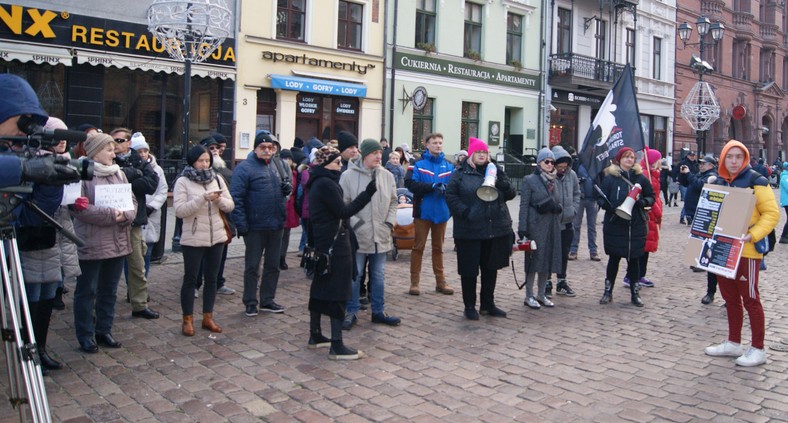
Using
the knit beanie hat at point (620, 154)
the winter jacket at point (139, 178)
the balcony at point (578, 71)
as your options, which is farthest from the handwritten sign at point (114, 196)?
the balcony at point (578, 71)

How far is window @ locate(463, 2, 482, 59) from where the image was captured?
24922 millimetres

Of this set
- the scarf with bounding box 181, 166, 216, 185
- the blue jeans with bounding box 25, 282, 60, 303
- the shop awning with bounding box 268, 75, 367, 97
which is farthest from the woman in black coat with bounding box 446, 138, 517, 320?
the shop awning with bounding box 268, 75, 367, 97

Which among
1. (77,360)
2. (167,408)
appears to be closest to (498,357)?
(167,408)

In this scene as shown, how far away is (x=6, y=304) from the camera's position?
148 inches

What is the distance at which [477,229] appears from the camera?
7238 mm

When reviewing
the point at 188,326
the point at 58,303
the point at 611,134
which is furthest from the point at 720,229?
the point at 58,303

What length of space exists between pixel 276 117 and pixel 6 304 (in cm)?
1653

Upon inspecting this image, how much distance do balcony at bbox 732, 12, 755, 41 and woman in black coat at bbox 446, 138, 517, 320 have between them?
120 ft

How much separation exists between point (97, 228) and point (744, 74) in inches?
1626

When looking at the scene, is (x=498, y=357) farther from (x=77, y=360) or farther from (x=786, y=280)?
(x=786, y=280)

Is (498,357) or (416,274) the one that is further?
(416,274)

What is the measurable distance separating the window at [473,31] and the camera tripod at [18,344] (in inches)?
884

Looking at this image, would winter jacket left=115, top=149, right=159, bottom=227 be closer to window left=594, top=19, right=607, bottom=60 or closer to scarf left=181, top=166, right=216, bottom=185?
scarf left=181, top=166, right=216, bottom=185

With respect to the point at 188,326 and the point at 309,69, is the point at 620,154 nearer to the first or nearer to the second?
the point at 188,326
